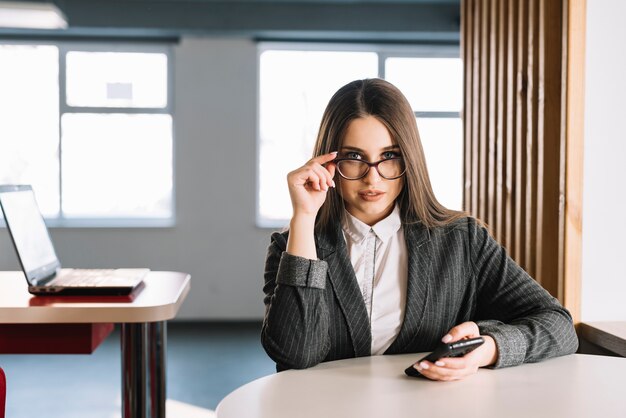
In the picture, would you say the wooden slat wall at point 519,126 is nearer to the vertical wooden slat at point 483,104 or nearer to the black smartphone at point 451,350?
the vertical wooden slat at point 483,104

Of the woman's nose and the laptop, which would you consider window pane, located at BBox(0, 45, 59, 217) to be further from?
the woman's nose

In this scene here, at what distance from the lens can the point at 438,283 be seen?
1.68 metres

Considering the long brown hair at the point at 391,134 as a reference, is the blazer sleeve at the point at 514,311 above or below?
below

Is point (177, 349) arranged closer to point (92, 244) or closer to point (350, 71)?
point (92, 244)

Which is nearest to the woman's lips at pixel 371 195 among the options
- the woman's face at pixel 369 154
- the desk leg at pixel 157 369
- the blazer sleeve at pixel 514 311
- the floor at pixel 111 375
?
the woman's face at pixel 369 154

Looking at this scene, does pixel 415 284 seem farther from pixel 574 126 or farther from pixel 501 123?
pixel 501 123

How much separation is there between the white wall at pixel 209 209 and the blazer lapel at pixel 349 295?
5.17m

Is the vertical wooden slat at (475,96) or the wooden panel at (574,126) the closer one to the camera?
the wooden panel at (574,126)

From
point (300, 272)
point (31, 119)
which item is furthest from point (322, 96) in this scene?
point (300, 272)

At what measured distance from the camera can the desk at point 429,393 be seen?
45.4 inches

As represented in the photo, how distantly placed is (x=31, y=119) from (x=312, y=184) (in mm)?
5963

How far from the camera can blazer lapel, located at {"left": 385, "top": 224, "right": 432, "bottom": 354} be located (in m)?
1.62

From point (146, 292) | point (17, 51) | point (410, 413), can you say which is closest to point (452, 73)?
point (17, 51)

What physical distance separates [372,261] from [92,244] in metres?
5.52
